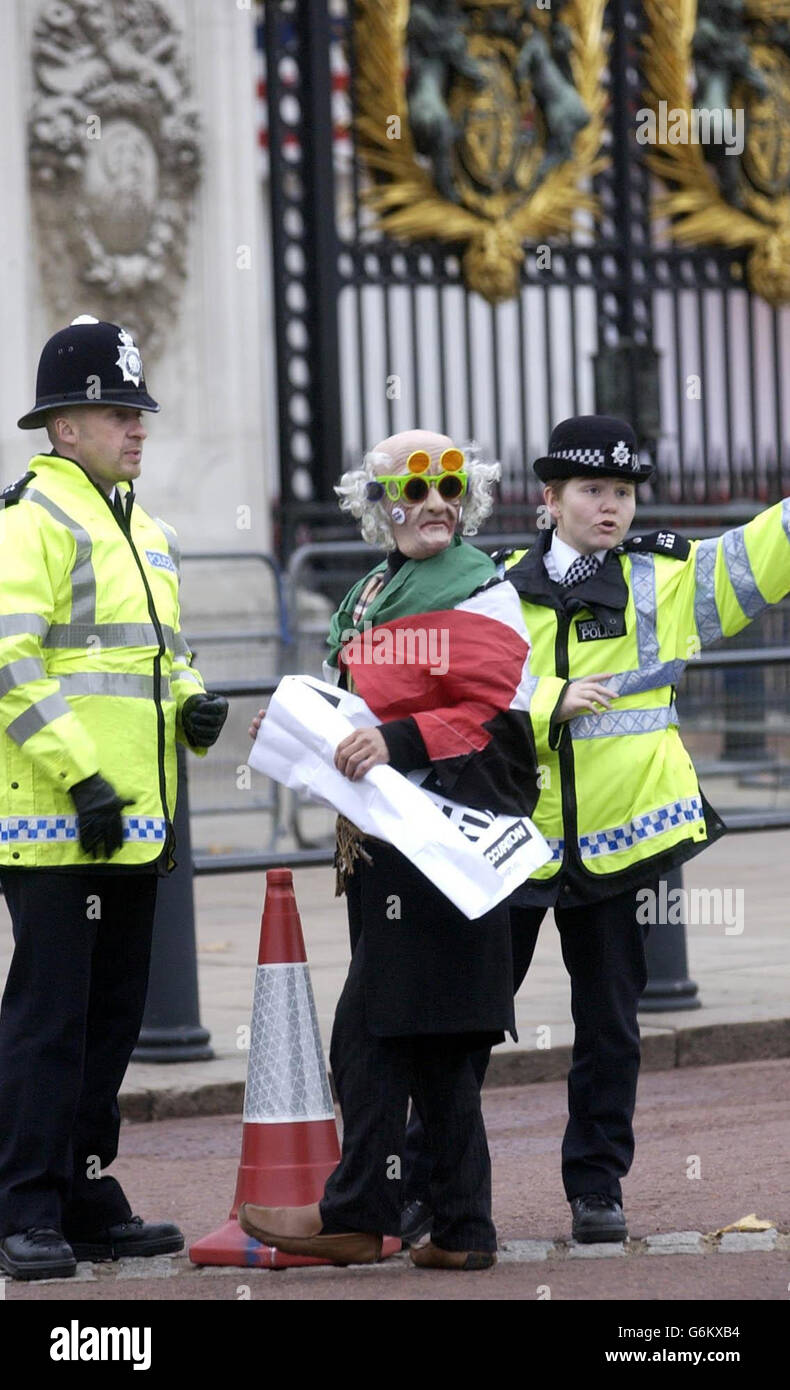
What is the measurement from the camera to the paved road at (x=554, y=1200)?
4883 millimetres

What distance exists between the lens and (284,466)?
1459cm

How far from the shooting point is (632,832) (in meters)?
5.35

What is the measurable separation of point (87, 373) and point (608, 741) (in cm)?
133

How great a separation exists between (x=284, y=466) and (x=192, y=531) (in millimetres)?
1266

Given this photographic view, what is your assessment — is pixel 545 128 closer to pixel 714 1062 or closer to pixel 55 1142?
pixel 714 1062

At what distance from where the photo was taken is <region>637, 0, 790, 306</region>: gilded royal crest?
1551cm

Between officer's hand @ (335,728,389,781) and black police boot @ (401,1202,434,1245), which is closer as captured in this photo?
officer's hand @ (335,728,389,781)

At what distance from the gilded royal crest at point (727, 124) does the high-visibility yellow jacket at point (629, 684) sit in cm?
1056

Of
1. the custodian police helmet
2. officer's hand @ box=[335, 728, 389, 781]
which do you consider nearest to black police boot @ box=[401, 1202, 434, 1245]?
officer's hand @ box=[335, 728, 389, 781]

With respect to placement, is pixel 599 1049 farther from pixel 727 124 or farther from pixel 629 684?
pixel 727 124
